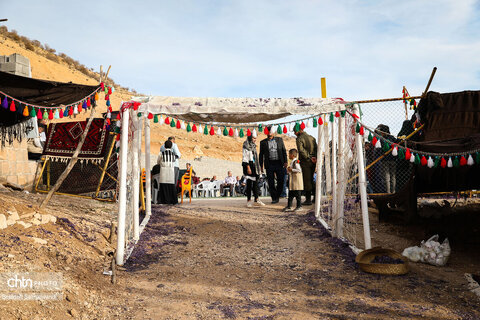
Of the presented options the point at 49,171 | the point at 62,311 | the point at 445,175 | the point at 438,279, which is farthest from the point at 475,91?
the point at 49,171

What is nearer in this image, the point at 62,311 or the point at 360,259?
the point at 62,311

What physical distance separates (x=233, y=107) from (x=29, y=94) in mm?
3071

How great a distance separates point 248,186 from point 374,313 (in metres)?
6.62

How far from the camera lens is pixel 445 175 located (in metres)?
5.86

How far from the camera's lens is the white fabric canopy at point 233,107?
5.58 m

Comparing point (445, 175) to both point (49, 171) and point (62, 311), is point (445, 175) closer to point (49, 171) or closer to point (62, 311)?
point (62, 311)

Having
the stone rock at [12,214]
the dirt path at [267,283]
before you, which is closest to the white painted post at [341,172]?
the dirt path at [267,283]

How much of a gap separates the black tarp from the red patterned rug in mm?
2509

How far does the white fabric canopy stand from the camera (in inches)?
220

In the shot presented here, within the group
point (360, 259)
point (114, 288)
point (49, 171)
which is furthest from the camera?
point (49, 171)

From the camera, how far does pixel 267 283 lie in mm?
4469

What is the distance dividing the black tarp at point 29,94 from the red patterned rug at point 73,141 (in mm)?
2509

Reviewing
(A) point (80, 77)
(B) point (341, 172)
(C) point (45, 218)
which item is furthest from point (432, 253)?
(A) point (80, 77)

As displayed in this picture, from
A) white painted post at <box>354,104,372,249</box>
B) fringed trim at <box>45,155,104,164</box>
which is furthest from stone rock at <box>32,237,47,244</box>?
fringed trim at <box>45,155,104,164</box>
